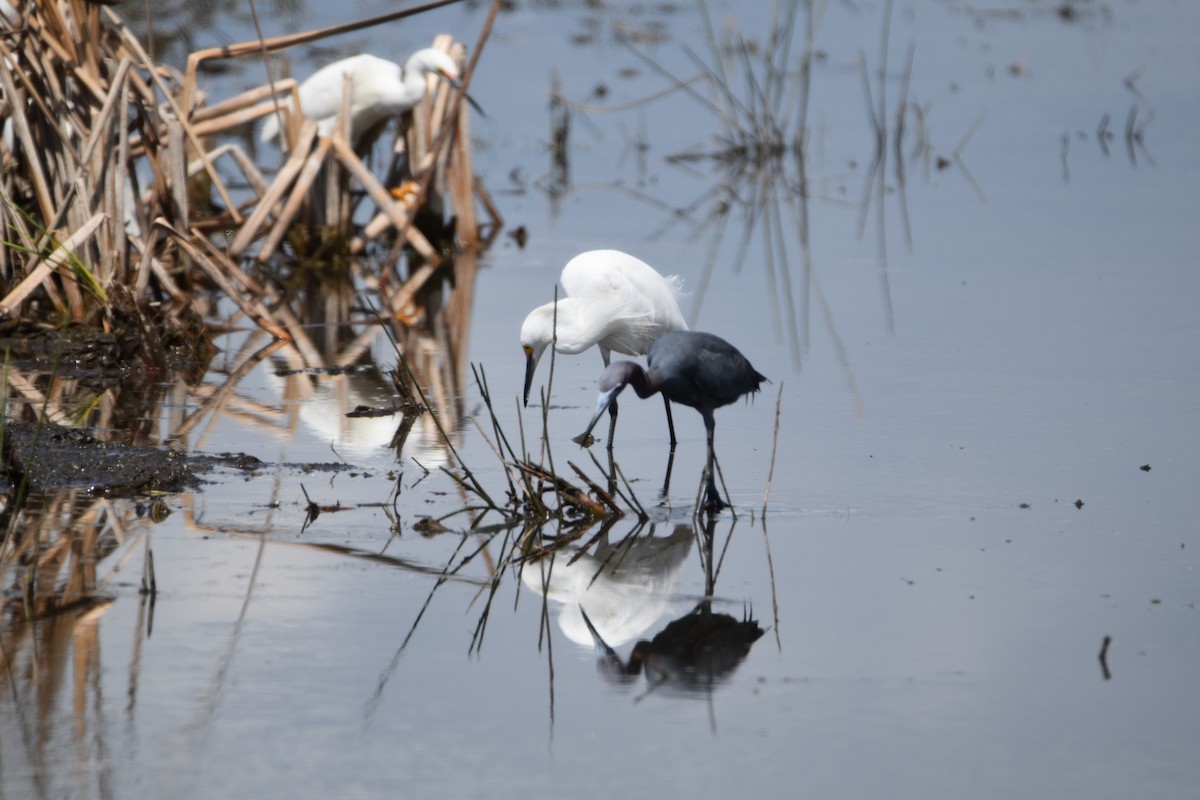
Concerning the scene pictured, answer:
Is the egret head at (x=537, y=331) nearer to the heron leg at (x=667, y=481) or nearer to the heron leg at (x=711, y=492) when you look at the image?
the heron leg at (x=667, y=481)

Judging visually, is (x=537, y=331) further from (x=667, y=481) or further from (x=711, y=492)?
(x=711, y=492)

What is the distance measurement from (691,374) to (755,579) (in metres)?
1.12

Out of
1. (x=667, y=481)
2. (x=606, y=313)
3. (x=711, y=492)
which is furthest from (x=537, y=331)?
(x=711, y=492)

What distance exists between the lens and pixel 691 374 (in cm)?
570

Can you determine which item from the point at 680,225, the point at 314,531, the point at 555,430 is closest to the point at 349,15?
the point at 680,225

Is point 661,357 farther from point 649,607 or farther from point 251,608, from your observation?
point 251,608

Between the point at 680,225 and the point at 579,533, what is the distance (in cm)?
667

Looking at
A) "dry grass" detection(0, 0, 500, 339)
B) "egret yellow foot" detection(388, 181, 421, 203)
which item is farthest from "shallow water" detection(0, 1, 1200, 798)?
"egret yellow foot" detection(388, 181, 421, 203)

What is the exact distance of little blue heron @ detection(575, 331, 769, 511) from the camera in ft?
18.1

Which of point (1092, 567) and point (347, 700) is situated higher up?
point (1092, 567)

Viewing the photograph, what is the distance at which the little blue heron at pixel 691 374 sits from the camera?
5523 mm

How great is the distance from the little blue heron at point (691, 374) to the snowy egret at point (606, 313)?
1.53ft

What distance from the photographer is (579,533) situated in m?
5.20

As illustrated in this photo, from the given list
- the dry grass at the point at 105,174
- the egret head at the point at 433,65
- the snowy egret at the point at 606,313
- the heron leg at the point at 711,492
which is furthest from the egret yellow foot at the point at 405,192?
the heron leg at the point at 711,492
